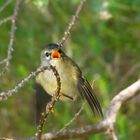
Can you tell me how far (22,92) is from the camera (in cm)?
679

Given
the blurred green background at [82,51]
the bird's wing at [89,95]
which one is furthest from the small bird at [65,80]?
the blurred green background at [82,51]

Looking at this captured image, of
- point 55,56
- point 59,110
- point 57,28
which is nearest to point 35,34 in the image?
point 57,28

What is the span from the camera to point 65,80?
15.9 ft

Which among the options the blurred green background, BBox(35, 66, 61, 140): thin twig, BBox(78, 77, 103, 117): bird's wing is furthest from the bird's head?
the blurred green background

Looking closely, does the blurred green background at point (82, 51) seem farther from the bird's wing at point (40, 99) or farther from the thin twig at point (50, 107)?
the thin twig at point (50, 107)

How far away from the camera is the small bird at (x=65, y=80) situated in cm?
469

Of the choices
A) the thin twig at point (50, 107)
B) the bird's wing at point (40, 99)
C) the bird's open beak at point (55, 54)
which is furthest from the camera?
the bird's wing at point (40, 99)

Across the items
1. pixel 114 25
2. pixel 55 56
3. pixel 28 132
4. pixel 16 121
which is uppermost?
pixel 114 25

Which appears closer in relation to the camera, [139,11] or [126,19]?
[139,11]

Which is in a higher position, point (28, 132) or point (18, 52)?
point (18, 52)

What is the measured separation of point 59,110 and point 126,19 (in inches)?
44.5

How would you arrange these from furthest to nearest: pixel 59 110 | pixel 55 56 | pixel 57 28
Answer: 1. pixel 57 28
2. pixel 59 110
3. pixel 55 56

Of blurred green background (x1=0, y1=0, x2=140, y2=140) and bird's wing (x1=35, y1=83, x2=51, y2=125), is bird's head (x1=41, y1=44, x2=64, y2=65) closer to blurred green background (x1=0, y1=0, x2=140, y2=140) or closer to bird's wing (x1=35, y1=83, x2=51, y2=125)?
bird's wing (x1=35, y1=83, x2=51, y2=125)

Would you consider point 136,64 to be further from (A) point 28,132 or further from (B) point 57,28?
(A) point 28,132
